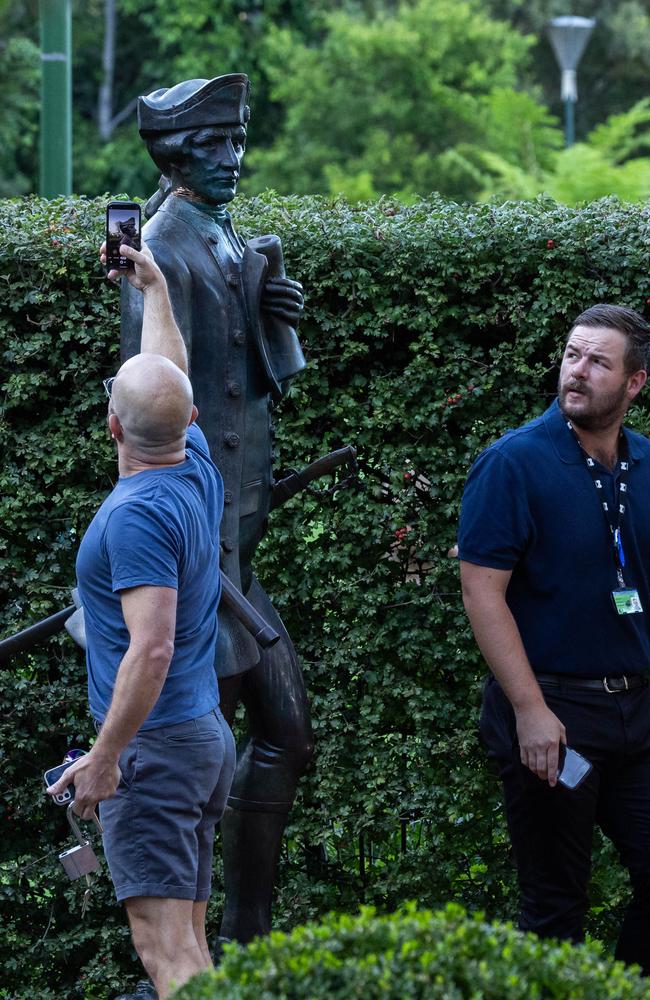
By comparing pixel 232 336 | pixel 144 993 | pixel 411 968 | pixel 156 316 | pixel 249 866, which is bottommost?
pixel 144 993

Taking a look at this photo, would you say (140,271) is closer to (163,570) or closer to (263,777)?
(163,570)

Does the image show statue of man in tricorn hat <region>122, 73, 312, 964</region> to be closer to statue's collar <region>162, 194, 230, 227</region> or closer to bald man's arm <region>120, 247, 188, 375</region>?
statue's collar <region>162, 194, 230, 227</region>

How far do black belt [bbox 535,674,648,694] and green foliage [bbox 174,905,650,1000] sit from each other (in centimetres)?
163

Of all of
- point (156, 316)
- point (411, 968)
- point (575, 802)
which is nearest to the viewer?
point (411, 968)

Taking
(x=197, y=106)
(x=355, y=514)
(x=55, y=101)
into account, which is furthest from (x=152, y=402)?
(x=55, y=101)

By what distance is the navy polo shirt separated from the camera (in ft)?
14.4

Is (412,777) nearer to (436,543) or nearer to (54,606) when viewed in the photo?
(436,543)

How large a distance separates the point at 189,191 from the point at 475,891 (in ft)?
8.96

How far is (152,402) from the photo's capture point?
355 centimetres

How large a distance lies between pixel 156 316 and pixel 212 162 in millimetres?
587

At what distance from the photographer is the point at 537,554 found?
175 inches

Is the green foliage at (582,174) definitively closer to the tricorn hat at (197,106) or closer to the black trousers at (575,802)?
the tricorn hat at (197,106)

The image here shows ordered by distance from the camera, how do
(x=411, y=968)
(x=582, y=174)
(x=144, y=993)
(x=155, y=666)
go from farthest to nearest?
(x=582, y=174), (x=144, y=993), (x=155, y=666), (x=411, y=968)

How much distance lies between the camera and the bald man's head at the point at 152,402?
3.55 metres
